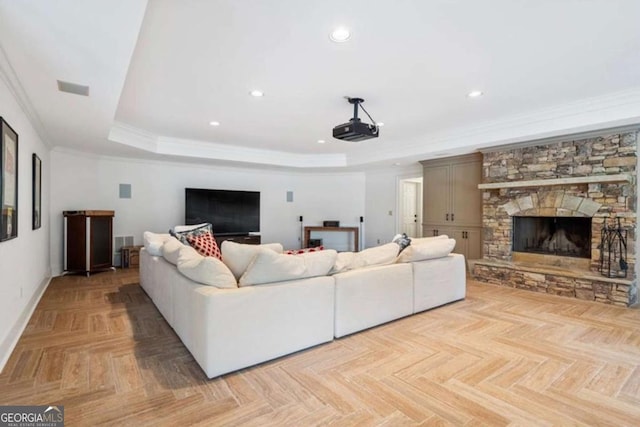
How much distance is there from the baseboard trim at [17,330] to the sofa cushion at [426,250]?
344cm

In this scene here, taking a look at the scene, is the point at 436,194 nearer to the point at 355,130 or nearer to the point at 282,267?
the point at 355,130

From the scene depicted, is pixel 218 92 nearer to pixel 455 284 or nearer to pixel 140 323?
pixel 140 323

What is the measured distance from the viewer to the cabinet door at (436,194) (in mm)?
6434

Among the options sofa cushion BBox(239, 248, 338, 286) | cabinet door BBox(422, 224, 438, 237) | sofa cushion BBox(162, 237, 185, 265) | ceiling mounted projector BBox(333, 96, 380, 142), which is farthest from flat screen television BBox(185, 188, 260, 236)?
sofa cushion BBox(239, 248, 338, 286)

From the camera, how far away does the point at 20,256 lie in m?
3.24

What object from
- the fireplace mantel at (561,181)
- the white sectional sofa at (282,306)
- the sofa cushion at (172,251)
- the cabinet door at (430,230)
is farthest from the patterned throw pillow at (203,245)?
the fireplace mantel at (561,181)

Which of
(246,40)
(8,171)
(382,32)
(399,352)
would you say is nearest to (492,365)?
(399,352)

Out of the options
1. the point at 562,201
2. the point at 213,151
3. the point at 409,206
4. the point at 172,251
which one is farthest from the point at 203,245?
the point at 409,206

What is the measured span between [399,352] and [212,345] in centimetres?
147

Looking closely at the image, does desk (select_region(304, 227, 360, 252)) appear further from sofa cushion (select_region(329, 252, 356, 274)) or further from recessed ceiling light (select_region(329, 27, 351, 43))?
recessed ceiling light (select_region(329, 27, 351, 43))

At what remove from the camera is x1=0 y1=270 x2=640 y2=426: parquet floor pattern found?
1944 millimetres

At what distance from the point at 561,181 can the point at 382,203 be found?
4.08 metres

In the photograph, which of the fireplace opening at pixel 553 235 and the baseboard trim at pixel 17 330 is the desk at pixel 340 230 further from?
the baseboard trim at pixel 17 330

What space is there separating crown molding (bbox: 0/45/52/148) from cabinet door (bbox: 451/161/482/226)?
6067mm
